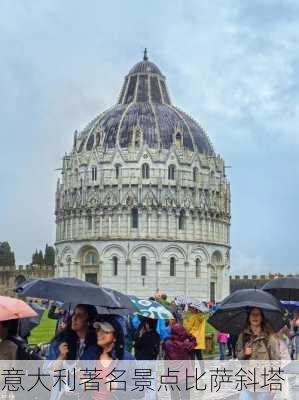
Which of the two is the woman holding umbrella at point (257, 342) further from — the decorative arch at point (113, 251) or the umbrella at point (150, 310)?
the decorative arch at point (113, 251)

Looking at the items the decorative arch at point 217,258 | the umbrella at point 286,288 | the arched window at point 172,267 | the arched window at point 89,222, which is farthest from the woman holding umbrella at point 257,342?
the decorative arch at point 217,258

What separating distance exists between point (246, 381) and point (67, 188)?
246 feet

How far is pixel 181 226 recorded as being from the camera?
8025cm

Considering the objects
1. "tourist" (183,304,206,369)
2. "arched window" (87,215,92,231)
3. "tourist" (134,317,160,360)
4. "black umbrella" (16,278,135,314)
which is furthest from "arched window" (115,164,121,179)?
"black umbrella" (16,278,135,314)

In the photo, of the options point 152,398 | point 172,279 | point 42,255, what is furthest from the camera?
point 42,255

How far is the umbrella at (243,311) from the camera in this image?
31.9ft

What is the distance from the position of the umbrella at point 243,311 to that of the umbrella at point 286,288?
5.60m

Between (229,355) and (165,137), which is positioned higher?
(165,137)

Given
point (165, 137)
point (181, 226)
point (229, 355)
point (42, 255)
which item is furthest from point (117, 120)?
point (229, 355)

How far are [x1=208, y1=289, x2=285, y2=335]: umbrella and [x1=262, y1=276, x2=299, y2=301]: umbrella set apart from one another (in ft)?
18.4

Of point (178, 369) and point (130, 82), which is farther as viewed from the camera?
point (130, 82)

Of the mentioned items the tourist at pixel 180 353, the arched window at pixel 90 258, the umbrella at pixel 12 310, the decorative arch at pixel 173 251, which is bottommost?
the tourist at pixel 180 353

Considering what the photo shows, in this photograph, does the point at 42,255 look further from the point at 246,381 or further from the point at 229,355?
the point at 246,381

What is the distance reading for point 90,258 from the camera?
80.6 m
